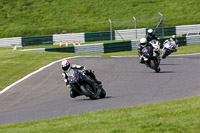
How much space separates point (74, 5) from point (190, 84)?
107ft

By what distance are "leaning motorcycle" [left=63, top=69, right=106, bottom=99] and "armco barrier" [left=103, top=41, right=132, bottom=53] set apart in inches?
722

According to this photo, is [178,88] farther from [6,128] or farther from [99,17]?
[99,17]

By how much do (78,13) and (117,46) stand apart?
13.9 m

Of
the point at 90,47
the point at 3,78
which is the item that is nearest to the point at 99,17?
the point at 90,47

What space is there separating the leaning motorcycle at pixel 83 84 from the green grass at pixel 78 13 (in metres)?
28.4

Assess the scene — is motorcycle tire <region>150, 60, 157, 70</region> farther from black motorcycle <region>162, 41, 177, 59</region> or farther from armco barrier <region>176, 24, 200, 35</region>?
armco barrier <region>176, 24, 200, 35</region>

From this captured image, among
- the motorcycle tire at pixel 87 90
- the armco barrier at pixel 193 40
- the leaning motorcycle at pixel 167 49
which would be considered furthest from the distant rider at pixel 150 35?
the armco barrier at pixel 193 40

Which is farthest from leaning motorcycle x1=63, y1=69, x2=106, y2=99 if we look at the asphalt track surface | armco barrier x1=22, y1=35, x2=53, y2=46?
armco barrier x1=22, y1=35, x2=53, y2=46

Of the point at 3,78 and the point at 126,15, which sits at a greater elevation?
the point at 126,15

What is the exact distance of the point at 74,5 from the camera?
45000mm

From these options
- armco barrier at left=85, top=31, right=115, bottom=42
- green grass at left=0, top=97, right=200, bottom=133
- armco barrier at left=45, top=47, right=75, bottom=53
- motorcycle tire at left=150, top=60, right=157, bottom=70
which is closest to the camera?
green grass at left=0, top=97, right=200, bottom=133

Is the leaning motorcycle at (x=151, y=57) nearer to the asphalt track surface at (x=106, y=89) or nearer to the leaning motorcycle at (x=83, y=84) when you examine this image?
the asphalt track surface at (x=106, y=89)

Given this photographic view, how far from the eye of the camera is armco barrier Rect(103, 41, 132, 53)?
1197 inches

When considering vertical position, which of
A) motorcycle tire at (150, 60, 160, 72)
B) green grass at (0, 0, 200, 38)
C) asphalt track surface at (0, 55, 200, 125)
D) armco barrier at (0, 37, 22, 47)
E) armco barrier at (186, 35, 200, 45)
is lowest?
asphalt track surface at (0, 55, 200, 125)
